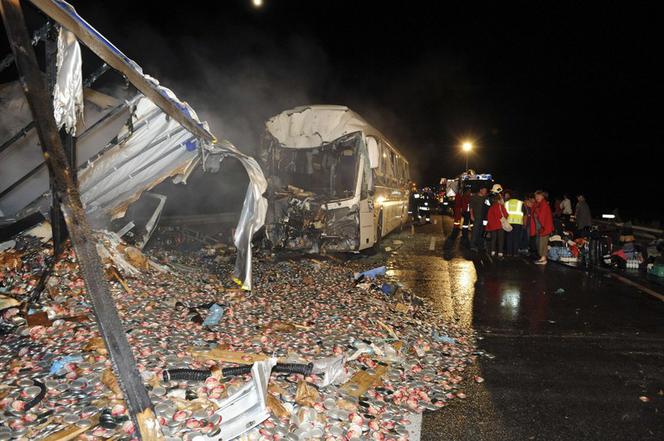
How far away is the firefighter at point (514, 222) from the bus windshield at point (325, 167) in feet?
15.9

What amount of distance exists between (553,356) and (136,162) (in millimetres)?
5626

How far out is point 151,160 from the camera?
585 cm

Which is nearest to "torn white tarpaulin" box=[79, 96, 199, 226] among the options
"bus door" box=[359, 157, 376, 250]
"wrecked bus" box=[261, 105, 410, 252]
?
"wrecked bus" box=[261, 105, 410, 252]

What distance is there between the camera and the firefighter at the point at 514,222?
39.5ft

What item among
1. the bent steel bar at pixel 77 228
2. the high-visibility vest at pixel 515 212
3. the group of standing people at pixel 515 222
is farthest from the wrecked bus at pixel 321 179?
the bent steel bar at pixel 77 228

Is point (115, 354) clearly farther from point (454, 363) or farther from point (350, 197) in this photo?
point (350, 197)

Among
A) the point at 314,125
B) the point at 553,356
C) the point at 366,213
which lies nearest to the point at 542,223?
the point at 366,213

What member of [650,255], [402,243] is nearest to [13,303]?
[402,243]

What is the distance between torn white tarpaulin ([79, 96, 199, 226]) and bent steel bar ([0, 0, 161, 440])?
2490 millimetres

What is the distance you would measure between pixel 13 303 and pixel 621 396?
579 centimetres

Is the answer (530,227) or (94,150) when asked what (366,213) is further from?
(94,150)

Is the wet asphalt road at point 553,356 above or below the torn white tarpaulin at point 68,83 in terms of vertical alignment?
below

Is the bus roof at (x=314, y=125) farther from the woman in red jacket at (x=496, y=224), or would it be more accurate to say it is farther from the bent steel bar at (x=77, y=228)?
the bent steel bar at (x=77, y=228)

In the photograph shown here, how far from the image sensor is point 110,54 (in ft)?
11.8
